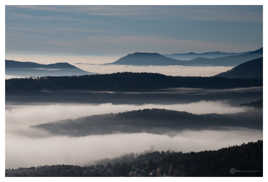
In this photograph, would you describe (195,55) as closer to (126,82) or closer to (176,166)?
(126,82)

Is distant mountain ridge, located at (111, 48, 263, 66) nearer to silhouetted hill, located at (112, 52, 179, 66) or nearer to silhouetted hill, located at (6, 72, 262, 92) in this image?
silhouetted hill, located at (112, 52, 179, 66)

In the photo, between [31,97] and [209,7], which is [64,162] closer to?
[31,97]

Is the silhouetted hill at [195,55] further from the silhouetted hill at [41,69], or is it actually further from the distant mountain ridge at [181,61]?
the silhouetted hill at [41,69]

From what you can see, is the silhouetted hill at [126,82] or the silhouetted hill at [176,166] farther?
the silhouetted hill at [126,82]

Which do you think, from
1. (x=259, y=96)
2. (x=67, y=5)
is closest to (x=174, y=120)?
(x=259, y=96)

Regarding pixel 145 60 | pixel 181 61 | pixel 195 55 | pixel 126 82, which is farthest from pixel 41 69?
pixel 195 55

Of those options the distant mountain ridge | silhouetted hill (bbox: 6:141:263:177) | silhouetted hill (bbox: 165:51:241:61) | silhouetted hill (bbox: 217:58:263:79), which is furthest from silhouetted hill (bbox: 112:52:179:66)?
silhouetted hill (bbox: 6:141:263:177)

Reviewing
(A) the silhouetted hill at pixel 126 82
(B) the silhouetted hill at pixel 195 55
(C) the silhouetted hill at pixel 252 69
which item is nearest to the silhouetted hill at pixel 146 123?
(A) the silhouetted hill at pixel 126 82
